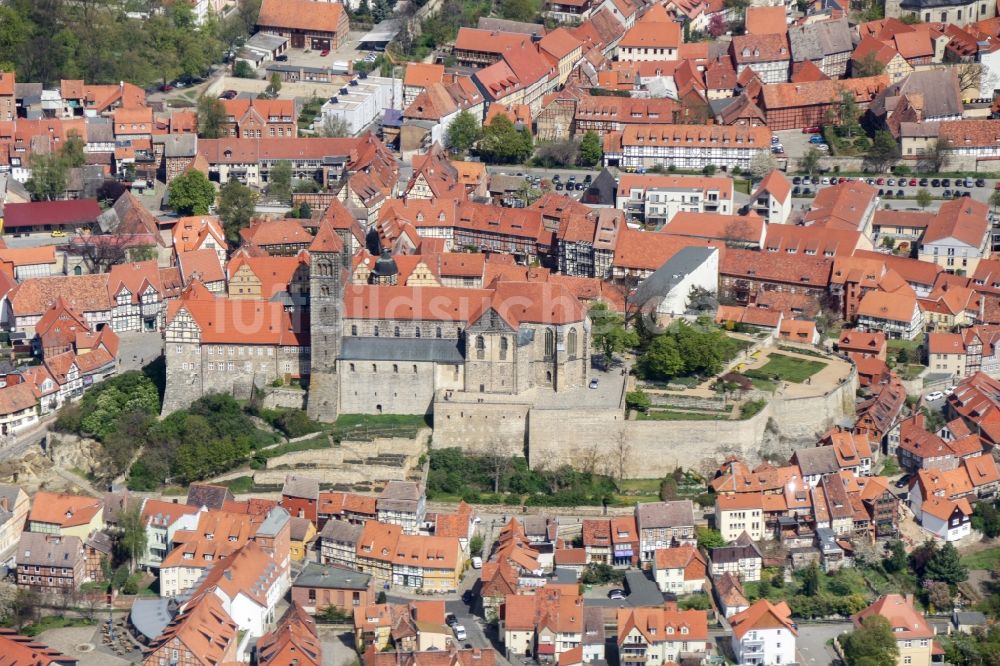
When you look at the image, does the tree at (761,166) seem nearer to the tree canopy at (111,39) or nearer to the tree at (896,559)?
the tree at (896,559)

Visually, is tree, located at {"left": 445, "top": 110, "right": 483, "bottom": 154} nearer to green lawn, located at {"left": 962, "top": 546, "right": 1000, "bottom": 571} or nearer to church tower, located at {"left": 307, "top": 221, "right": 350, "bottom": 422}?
church tower, located at {"left": 307, "top": 221, "right": 350, "bottom": 422}

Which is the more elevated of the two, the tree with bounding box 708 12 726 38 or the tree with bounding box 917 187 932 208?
the tree with bounding box 708 12 726 38

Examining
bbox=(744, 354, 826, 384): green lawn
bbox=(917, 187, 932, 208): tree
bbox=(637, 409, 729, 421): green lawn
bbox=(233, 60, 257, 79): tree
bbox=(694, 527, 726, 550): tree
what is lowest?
bbox=(694, 527, 726, 550): tree

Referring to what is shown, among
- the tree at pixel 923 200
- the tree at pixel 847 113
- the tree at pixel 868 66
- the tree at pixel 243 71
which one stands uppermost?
the tree at pixel 868 66

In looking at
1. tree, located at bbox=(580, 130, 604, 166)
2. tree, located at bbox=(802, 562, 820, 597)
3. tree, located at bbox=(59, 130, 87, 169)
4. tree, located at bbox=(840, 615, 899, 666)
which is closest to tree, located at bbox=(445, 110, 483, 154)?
tree, located at bbox=(580, 130, 604, 166)

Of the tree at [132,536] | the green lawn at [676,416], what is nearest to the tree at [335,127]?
the green lawn at [676,416]

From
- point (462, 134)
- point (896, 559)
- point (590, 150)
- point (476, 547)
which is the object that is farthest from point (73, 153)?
point (896, 559)

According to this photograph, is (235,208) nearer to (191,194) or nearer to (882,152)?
(191,194)
